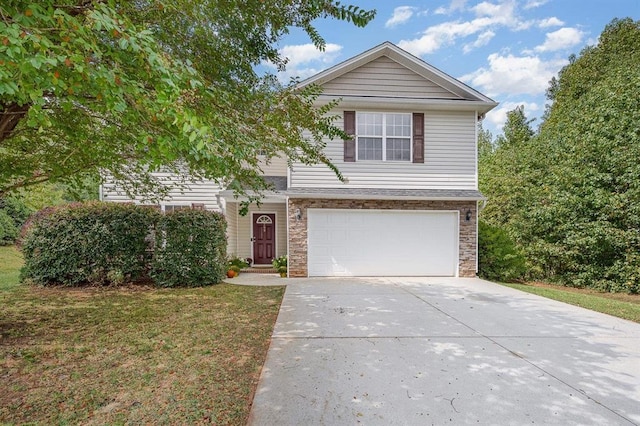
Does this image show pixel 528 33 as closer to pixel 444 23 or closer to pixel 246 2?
pixel 444 23

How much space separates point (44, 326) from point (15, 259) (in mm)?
10877

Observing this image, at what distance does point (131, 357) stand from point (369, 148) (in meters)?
7.88

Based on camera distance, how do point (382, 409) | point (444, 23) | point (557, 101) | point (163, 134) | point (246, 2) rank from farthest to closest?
point (557, 101)
point (444, 23)
point (246, 2)
point (382, 409)
point (163, 134)

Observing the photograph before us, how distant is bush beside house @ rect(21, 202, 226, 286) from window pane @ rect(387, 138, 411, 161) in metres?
5.56

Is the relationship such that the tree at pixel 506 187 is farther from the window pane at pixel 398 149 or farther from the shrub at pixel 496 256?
the window pane at pixel 398 149

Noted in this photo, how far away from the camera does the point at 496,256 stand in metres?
10.4

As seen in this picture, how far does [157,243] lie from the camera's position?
8812 mm

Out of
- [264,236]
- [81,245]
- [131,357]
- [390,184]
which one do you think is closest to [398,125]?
[390,184]

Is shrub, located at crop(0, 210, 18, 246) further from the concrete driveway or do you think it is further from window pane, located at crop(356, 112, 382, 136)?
window pane, located at crop(356, 112, 382, 136)

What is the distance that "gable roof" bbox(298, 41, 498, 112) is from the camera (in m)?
9.72

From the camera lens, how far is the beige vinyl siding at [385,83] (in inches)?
392

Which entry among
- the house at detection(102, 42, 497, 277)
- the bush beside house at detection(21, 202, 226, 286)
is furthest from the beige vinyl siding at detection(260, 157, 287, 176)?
the bush beside house at detection(21, 202, 226, 286)

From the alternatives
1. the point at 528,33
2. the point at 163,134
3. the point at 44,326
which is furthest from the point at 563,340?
the point at 528,33

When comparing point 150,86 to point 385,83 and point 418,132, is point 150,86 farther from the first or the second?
point 385,83
